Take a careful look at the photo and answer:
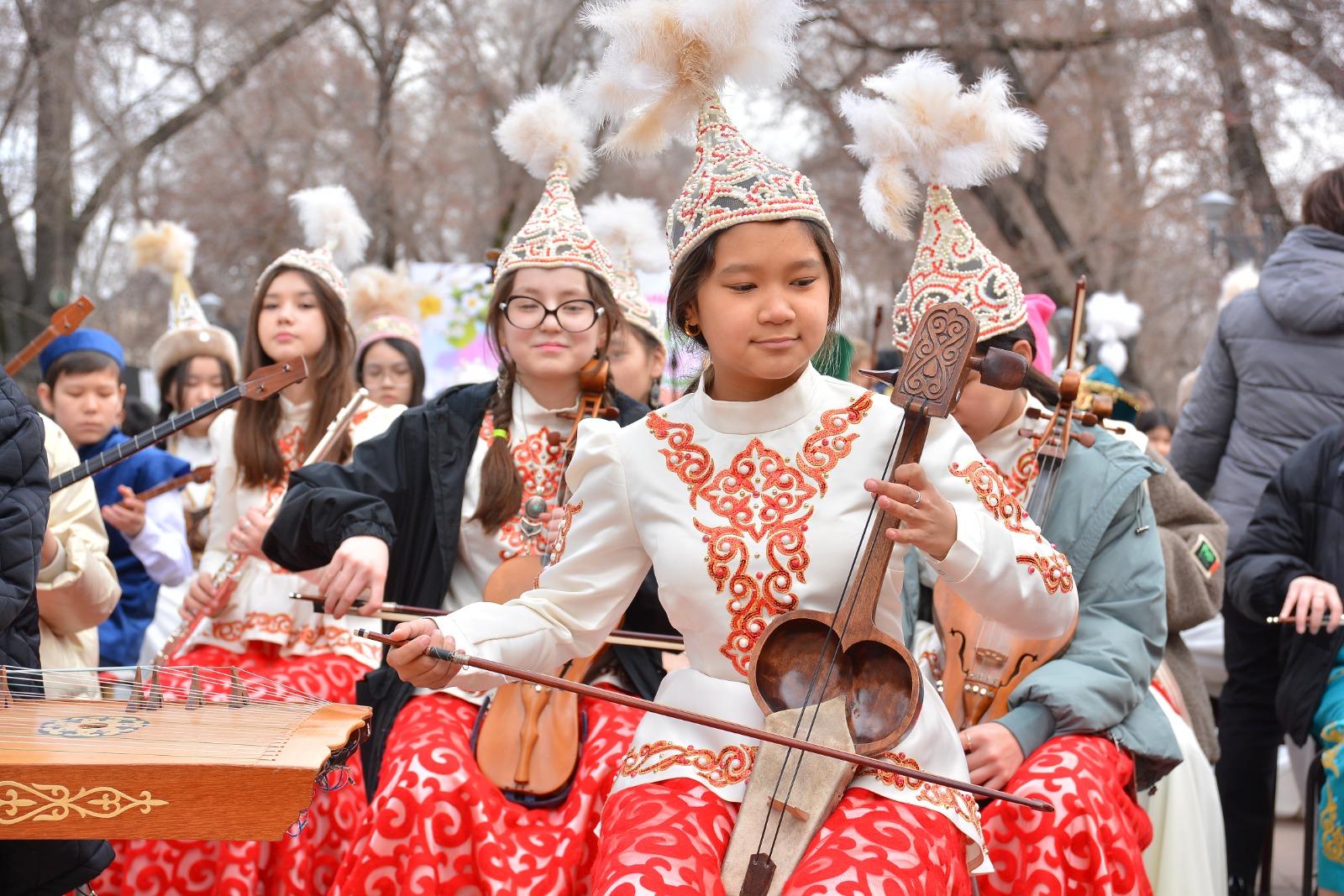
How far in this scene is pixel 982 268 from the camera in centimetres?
349

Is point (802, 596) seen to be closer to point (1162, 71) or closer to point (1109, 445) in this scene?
point (1109, 445)

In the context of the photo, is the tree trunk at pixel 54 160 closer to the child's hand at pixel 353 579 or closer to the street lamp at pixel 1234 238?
the street lamp at pixel 1234 238

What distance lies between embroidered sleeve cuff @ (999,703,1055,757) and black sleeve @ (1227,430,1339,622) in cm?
120

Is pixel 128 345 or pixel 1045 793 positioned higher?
pixel 128 345

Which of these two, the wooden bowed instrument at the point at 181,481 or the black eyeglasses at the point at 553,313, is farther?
the wooden bowed instrument at the point at 181,481

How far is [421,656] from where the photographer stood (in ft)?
7.76

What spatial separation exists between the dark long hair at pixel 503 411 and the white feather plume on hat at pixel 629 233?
1.02 metres

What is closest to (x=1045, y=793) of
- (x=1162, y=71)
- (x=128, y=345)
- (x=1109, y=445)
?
A: (x=1109, y=445)

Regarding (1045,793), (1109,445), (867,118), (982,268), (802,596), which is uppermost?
(867,118)

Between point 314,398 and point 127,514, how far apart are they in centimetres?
73

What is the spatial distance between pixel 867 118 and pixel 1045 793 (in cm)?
158

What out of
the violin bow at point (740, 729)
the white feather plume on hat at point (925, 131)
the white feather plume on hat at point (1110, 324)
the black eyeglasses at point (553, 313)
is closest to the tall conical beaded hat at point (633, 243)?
the black eyeglasses at point (553, 313)

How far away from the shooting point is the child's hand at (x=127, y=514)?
4508 millimetres

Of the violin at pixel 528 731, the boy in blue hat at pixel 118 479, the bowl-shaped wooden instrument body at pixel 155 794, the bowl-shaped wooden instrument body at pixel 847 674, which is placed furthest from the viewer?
the boy in blue hat at pixel 118 479
